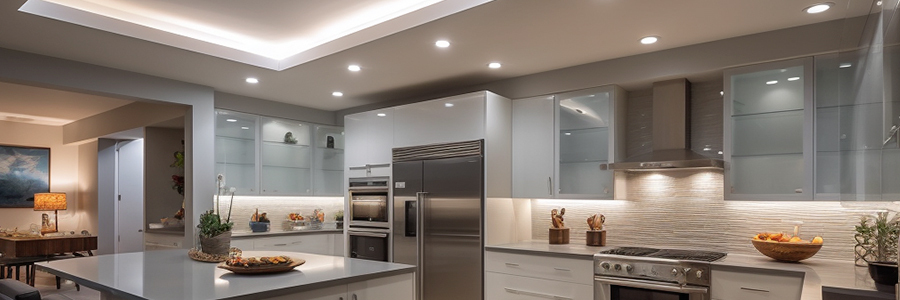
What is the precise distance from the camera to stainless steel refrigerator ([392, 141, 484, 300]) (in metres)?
4.62

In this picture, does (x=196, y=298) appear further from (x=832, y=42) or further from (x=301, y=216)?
(x=301, y=216)

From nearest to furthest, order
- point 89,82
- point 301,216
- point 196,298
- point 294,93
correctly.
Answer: point 196,298 → point 89,82 → point 294,93 → point 301,216

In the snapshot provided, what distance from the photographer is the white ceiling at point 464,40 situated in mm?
3205

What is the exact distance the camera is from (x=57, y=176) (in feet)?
29.6

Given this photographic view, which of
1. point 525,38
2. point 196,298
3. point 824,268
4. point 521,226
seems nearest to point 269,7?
point 525,38

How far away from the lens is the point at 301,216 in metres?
6.54

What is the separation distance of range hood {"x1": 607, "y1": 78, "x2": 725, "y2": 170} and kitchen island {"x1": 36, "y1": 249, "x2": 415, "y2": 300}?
78.7 inches

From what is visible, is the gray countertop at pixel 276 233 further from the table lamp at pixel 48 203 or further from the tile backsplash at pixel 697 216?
the table lamp at pixel 48 203

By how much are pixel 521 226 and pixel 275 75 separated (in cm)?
261

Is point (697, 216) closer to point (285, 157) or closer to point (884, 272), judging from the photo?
point (884, 272)

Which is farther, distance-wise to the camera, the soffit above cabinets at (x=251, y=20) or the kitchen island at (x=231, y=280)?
the soffit above cabinets at (x=251, y=20)

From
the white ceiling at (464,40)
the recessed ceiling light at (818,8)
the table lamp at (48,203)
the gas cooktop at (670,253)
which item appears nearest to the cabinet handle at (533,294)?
the gas cooktop at (670,253)

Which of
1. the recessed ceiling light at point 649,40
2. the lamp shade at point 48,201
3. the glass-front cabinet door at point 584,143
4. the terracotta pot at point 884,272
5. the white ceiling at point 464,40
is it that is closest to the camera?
the terracotta pot at point 884,272

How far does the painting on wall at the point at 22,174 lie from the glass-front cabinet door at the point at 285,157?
5371 millimetres
